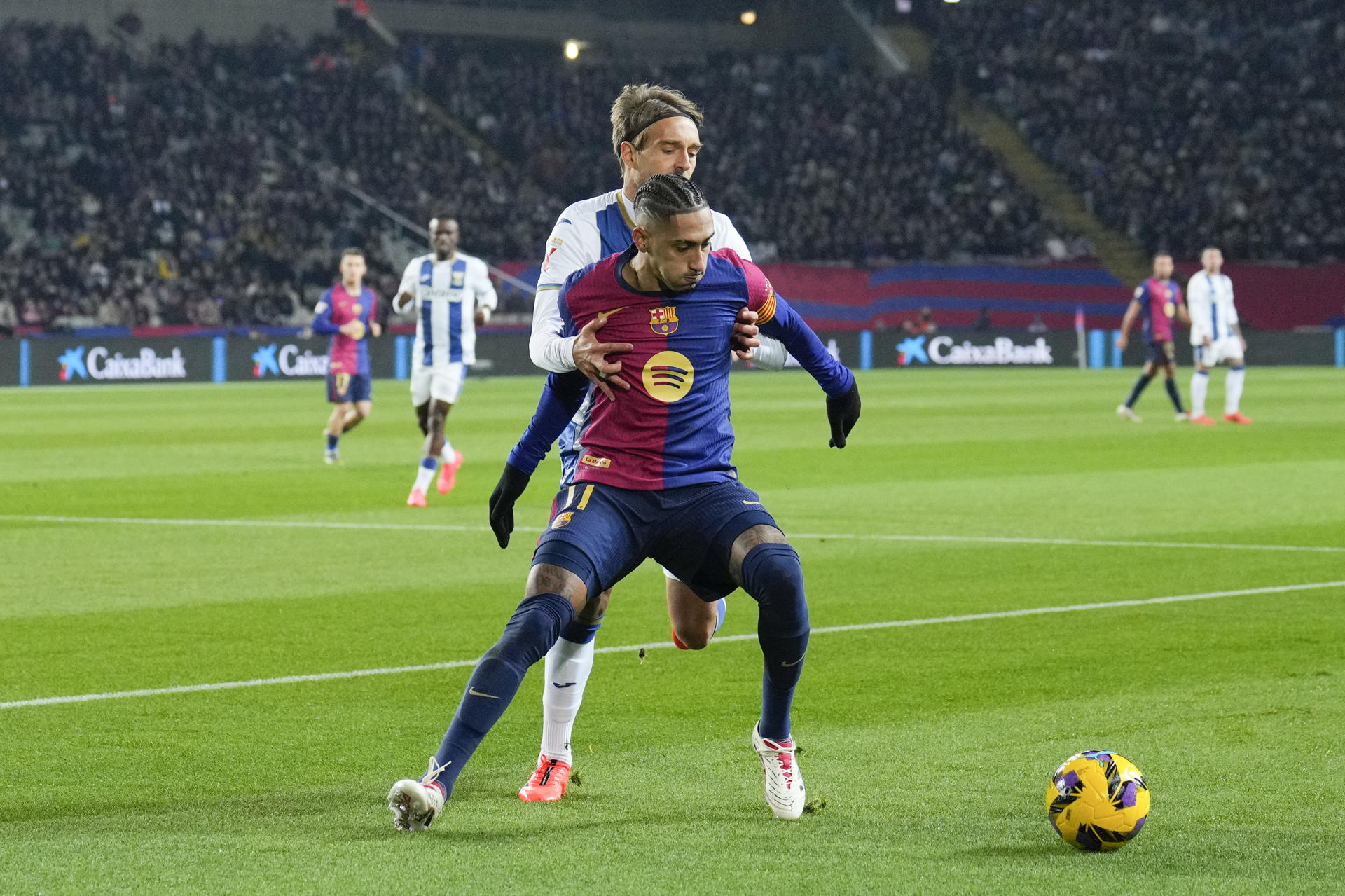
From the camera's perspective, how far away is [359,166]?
44.1 metres

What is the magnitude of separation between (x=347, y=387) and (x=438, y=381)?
136 inches

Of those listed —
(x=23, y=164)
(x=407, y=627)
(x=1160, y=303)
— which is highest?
(x=23, y=164)

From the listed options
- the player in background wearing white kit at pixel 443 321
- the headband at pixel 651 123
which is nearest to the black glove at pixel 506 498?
the headband at pixel 651 123

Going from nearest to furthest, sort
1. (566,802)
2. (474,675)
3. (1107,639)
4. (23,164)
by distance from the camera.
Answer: (474,675), (566,802), (1107,639), (23,164)

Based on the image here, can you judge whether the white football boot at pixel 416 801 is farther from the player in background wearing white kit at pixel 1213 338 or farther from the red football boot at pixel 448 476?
the player in background wearing white kit at pixel 1213 338

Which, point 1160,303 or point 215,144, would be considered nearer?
point 1160,303

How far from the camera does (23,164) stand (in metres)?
39.9

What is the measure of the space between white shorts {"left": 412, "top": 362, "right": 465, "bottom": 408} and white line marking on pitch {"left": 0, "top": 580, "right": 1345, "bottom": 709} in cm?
688

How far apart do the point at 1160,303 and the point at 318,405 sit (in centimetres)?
1241

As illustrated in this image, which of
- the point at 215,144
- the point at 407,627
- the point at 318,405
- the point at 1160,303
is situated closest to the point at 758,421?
the point at 1160,303

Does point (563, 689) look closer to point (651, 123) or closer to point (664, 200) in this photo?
point (664, 200)

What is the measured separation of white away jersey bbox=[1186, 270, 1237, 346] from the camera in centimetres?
2406

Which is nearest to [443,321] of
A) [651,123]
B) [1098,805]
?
[651,123]

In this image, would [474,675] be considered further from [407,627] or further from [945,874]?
[407,627]
